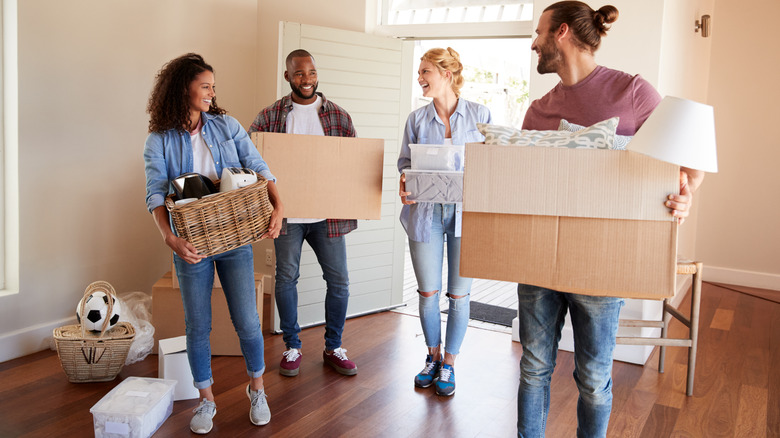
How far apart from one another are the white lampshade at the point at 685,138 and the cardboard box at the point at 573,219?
7 centimetres

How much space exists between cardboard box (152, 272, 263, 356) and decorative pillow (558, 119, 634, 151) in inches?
77.3

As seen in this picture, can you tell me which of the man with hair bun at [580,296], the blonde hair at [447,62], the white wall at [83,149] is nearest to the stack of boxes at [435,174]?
the blonde hair at [447,62]

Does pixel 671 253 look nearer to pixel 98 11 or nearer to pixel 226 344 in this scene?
pixel 226 344

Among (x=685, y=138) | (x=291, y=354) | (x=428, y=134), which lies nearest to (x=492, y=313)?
(x=291, y=354)

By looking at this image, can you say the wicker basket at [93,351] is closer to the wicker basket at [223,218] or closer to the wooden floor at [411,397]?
the wooden floor at [411,397]

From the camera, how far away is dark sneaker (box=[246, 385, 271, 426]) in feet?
7.73

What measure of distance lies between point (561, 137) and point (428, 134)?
115 centimetres

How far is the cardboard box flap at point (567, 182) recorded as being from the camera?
140cm

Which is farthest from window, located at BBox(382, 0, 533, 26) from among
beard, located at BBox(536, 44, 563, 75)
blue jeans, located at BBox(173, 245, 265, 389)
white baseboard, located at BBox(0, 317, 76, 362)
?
white baseboard, located at BBox(0, 317, 76, 362)

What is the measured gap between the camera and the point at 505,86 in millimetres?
7527

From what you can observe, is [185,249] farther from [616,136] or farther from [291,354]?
[616,136]

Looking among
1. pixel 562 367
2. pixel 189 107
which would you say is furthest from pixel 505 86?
pixel 189 107

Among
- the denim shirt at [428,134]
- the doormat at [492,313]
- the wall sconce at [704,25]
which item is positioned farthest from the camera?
the wall sconce at [704,25]

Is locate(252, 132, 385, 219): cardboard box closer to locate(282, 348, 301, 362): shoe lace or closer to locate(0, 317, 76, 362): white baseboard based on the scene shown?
locate(282, 348, 301, 362): shoe lace
